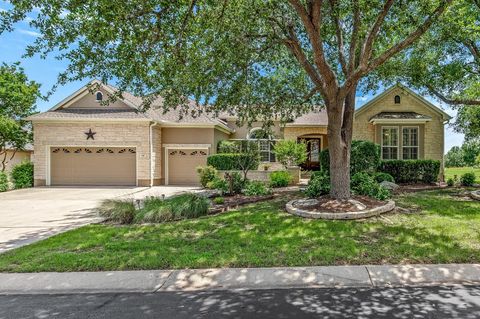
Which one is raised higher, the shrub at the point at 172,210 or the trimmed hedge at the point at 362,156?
the trimmed hedge at the point at 362,156

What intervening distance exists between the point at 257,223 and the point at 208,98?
4.61 metres

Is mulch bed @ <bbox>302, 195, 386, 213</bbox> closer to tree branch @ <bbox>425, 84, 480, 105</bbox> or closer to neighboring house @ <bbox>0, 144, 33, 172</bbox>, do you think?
tree branch @ <bbox>425, 84, 480, 105</bbox>

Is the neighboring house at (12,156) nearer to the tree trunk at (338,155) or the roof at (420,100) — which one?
the tree trunk at (338,155)

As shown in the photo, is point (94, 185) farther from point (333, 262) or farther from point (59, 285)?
point (333, 262)

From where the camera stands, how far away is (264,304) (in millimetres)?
4027

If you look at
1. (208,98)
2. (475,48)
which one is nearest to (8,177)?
(208,98)

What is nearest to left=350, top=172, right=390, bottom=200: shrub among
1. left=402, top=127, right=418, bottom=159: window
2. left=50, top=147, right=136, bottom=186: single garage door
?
left=402, top=127, right=418, bottom=159: window

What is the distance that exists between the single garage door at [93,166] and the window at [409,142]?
16.4m

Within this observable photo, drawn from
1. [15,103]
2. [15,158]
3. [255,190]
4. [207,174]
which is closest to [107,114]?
[207,174]

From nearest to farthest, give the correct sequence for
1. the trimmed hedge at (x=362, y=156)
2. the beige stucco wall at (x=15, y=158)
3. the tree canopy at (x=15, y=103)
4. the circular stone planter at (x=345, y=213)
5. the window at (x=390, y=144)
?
the circular stone planter at (x=345, y=213)
the trimmed hedge at (x=362, y=156)
the window at (x=390, y=144)
the tree canopy at (x=15, y=103)
the beige stucco wall at (x=15, y=158)

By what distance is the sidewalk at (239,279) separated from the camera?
462cm

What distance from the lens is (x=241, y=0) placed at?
832cm

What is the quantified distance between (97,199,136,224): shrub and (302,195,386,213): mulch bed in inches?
205

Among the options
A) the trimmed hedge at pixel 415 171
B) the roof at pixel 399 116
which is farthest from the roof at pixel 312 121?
the trimmed hedge at pixel 415 171
